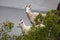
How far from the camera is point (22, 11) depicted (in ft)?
7.47

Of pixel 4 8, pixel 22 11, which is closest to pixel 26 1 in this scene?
pixel 22 11

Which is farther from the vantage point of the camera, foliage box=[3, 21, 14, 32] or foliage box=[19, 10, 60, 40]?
foliage box=[3, 21, 14, 32]

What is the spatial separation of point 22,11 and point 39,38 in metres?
1.73

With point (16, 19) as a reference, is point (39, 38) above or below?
above

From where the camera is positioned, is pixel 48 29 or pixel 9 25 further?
pixel 9 25

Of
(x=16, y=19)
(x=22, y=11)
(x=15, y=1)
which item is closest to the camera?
(x=16, y=19)

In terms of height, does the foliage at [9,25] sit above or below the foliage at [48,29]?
below

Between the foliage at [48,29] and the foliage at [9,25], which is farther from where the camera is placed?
the foliage at [9,25]

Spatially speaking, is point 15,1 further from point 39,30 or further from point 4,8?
point 39,30

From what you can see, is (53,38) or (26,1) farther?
(26,1)

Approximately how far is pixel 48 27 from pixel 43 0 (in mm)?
1934

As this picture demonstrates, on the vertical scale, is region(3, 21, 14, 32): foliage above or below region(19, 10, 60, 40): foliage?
below

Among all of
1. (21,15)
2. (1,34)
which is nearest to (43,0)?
(21,15)

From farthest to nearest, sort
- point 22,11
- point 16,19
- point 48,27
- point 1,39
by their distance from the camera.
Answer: point 22,11 < point 16,19 < point 1,39 < point 48,27
